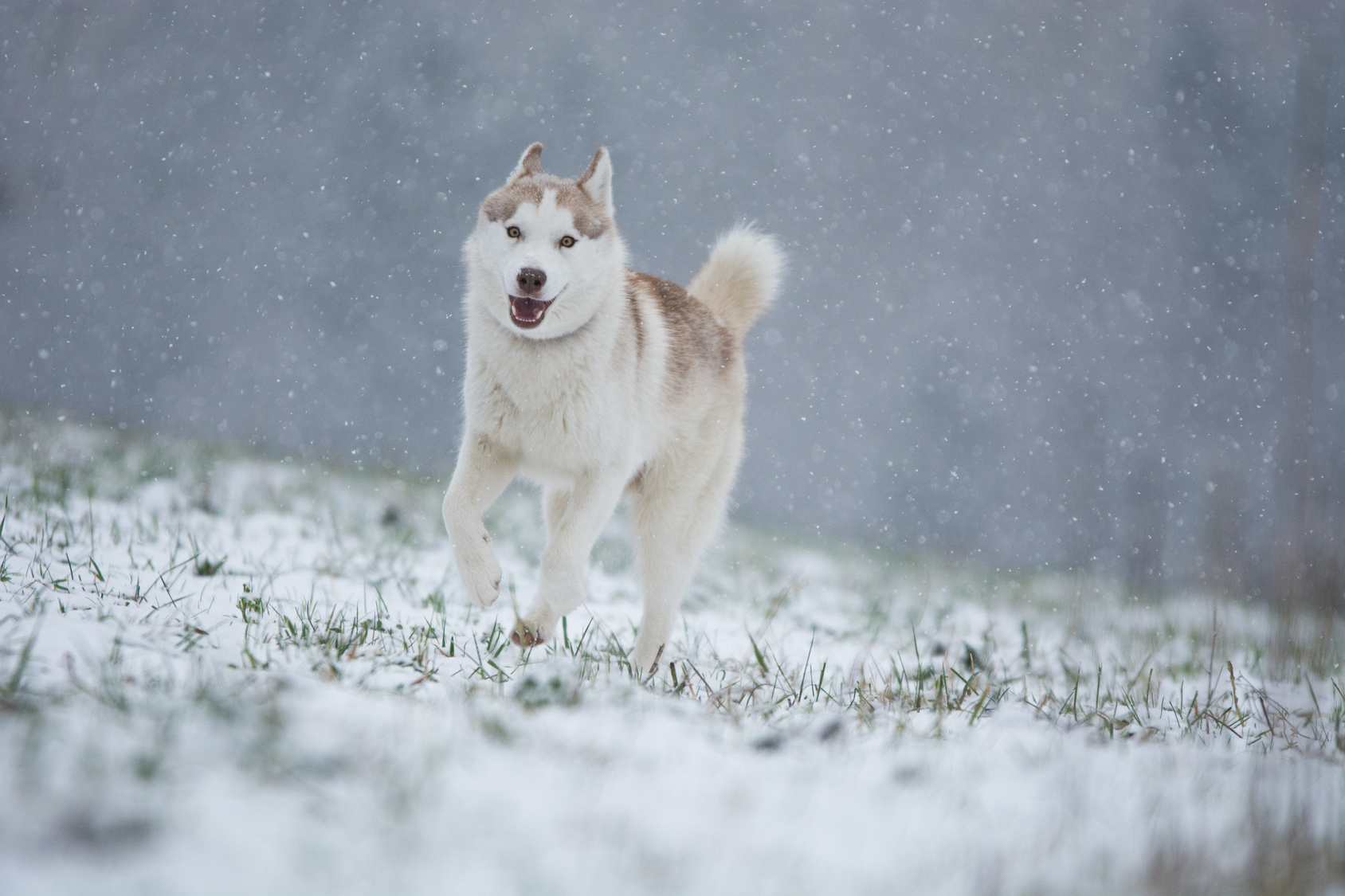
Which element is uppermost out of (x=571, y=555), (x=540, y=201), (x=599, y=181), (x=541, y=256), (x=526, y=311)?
(x=599, y=181)

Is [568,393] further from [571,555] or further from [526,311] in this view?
[571,555]

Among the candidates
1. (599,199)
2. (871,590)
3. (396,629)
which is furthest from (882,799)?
(871,590)

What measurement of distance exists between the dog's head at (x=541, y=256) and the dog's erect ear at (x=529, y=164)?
0.12 feet

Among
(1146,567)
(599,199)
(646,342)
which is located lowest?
(1146,567)

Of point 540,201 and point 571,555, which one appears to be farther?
point 540,201

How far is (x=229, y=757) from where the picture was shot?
1214mm

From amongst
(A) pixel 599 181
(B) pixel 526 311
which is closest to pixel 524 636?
(B) pixel 526 311

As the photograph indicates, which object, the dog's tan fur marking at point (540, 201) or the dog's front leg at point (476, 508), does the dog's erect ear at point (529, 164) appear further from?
the dog's front leg at point (476, 508)

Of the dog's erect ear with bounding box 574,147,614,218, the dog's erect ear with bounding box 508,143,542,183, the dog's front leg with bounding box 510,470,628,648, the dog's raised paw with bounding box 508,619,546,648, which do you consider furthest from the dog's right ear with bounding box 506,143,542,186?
the dog's raised paw with bounding box 508,619,546,648

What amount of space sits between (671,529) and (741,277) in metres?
1.49

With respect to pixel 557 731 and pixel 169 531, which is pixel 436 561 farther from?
pixel 557 731

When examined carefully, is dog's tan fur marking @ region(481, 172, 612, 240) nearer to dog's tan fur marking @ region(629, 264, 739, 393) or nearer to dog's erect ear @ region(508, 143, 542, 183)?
dog's erect ear @ region(508, 143, 542, 183)

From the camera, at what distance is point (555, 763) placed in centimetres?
140

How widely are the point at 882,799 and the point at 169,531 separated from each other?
11.2 feet
